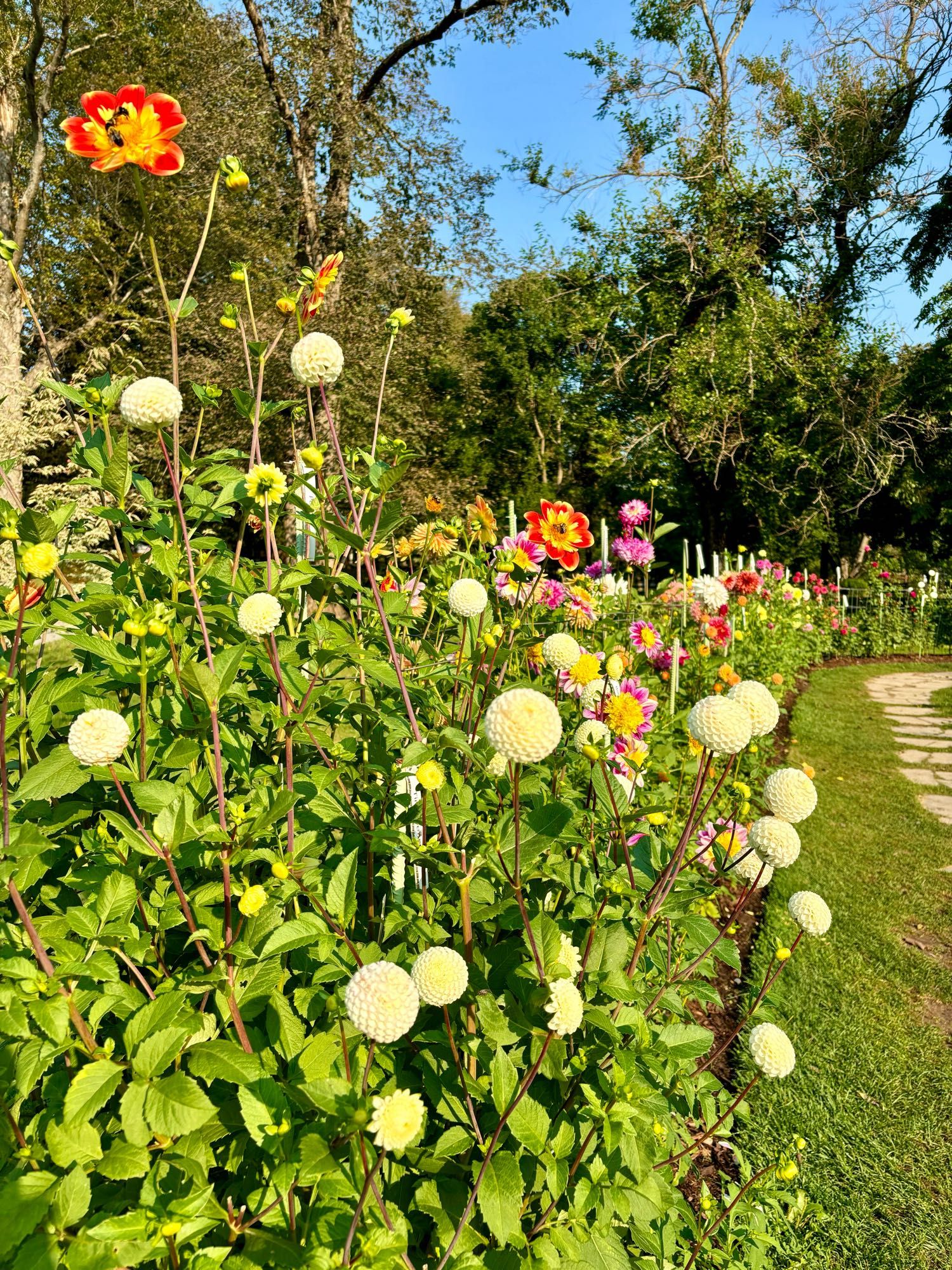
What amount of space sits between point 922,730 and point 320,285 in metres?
6.17

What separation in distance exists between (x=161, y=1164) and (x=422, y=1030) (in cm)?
34

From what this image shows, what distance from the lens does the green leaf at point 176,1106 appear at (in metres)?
0.75

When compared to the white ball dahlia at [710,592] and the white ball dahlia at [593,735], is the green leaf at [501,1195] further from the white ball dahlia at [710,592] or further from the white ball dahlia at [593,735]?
the white ball dahlia at [710,592]

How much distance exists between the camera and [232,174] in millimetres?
1190

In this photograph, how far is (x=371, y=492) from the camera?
1261mm

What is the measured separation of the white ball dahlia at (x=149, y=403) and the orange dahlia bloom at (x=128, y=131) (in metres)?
0.35

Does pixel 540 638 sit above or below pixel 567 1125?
above

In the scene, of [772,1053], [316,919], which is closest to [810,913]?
[772,1053]

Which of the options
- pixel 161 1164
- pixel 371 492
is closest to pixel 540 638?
pixel 371 492

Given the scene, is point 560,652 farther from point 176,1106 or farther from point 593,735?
point 176,1106

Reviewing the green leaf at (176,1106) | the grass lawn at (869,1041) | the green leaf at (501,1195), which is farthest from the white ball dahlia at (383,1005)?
the grass lawn at (869,1041)

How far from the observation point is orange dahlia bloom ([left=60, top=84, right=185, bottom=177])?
1.12 m

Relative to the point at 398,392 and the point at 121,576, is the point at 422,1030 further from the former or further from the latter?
the point at 398,392

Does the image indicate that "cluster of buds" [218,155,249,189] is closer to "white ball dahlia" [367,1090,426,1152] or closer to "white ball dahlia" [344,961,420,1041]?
"white ball dahlia" [344,961,420,1041]
